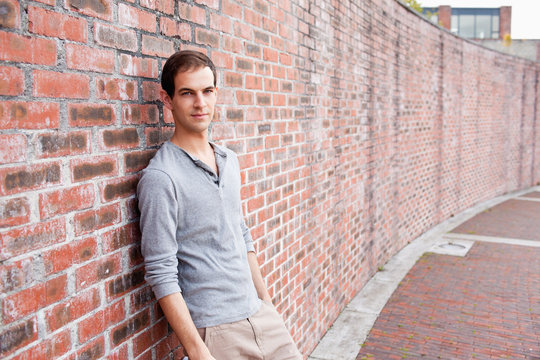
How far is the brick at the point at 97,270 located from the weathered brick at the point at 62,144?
397 millimetres

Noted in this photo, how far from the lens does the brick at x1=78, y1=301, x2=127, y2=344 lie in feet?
5.64

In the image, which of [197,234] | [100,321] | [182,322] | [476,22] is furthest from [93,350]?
[476,22]

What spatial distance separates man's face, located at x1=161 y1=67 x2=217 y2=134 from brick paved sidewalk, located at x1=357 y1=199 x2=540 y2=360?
10.0 ft

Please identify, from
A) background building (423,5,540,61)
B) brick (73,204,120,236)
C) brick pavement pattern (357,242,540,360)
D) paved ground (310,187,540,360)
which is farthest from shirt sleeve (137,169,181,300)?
background building (423,5,540,61)

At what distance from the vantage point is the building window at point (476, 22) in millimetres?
34188

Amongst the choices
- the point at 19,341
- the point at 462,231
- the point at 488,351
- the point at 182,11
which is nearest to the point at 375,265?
the point at 488,351

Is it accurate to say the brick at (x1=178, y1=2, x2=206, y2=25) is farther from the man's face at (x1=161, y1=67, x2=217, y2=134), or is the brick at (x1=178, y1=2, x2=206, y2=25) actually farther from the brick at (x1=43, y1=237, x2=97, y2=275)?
the brick at (x1=43, y1=237, x2=97, y2=275)

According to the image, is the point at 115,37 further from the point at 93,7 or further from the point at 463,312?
the point at 463,312

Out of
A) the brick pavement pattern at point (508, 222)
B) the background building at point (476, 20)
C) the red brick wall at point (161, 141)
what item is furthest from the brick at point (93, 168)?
the background building at point (476, 20)

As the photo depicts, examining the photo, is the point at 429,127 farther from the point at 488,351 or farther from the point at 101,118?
the point at 101,118

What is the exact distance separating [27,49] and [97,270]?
776 millimetres

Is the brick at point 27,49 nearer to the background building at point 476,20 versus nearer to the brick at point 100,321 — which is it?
the brick at point 100,321

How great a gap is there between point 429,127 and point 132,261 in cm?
801

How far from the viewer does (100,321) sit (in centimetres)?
180
